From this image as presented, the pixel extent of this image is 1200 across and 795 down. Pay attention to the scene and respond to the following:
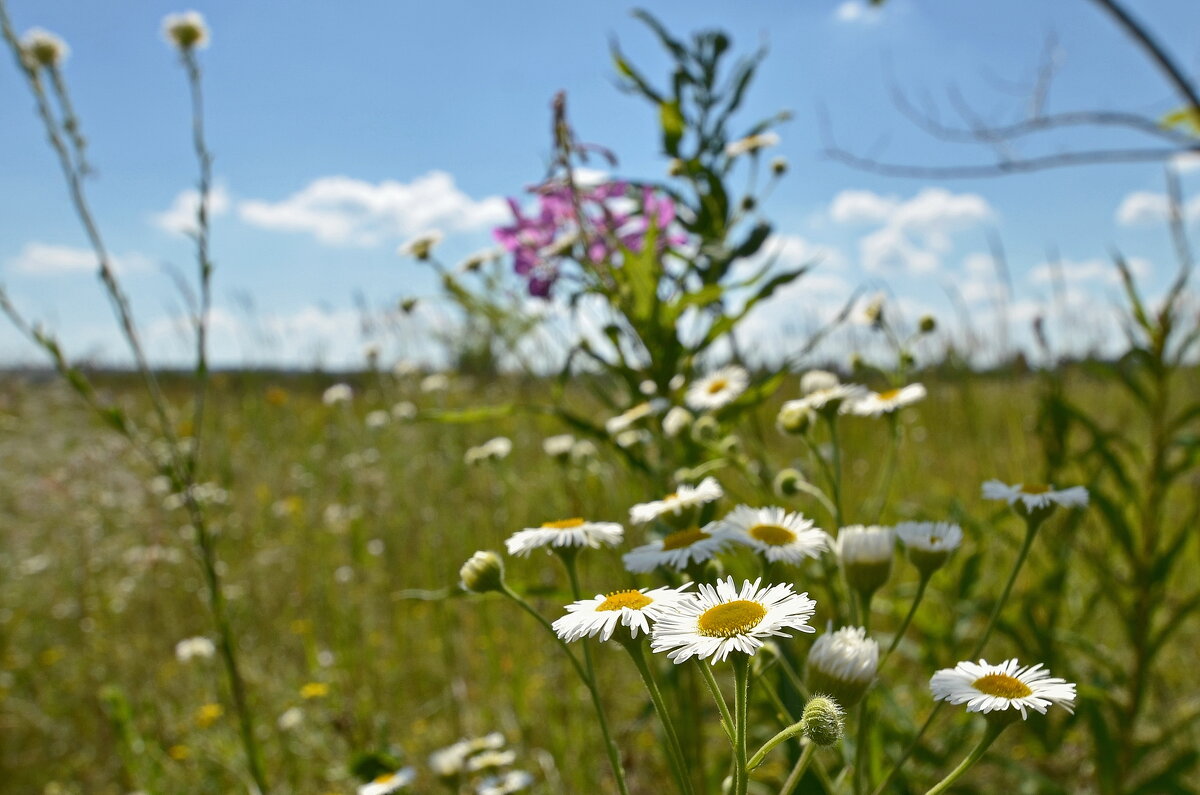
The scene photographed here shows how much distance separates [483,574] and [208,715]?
61.4 inches

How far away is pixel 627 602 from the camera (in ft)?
1.70

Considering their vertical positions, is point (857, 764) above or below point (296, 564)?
above

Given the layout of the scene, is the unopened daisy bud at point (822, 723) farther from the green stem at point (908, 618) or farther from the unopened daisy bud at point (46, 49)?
the unopened daisy bud at point (46, 49)

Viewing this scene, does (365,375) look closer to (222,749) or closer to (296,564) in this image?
(296,564)

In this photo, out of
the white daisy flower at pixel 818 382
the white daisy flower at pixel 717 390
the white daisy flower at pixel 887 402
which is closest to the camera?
the white daisy flower at pixel 887 402

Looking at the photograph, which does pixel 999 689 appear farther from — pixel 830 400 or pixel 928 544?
pixel 830 400

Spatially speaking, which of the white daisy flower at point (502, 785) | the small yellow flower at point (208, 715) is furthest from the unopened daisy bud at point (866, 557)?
the small yellow flower at point (208, 715)

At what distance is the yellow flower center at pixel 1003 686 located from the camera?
496 millimetres

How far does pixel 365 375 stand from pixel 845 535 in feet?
11.5

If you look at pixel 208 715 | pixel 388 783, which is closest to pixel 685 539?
pixel 388 783

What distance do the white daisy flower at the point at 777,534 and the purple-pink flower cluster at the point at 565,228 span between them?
0.56 meters

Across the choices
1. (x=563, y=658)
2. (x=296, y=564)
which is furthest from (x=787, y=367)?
(x=296, y=564)

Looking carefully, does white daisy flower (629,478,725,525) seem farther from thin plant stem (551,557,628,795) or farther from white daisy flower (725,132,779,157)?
white daisy flower (725,132,779,157)

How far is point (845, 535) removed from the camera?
24.3 inches
